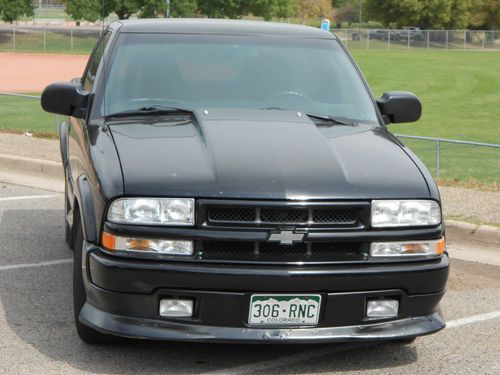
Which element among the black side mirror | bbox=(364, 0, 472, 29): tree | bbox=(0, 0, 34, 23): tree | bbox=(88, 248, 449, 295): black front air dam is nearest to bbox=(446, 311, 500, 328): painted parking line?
bbox=(88, 248, 449, 295): black front air dam

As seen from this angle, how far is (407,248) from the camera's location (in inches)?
221

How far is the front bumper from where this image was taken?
5.37 m

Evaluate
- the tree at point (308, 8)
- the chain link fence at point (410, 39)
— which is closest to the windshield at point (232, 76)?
the chain link fence at point (410, 39)

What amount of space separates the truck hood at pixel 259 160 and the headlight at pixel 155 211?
0.04m

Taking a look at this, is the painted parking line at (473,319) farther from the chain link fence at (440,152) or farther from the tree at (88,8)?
the tree at (88,8)

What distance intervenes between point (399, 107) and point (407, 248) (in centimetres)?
170

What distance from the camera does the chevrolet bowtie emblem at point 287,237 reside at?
5395 mm

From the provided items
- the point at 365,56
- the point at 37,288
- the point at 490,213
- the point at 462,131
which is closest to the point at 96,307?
the point at 37,288

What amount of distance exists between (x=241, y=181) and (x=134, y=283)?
2.34ft

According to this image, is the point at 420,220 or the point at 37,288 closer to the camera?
the point at 420,220

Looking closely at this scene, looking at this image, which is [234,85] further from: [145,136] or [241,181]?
[241,181]

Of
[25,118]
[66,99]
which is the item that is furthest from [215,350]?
[25,118]

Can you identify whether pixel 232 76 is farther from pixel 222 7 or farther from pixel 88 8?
pixel 222 7

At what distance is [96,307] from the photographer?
5684 mm
